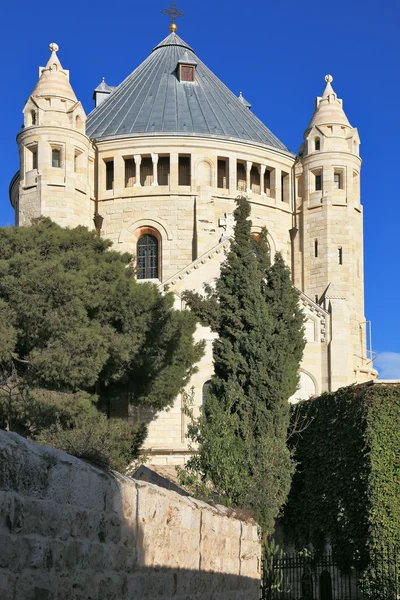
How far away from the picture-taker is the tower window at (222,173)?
52444mm

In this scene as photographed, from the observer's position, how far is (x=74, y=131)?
49500mm

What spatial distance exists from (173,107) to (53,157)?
828 centimetres

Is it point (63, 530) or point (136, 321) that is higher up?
point (136, 321)

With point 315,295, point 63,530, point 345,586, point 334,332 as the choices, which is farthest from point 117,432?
Result: point 63,530

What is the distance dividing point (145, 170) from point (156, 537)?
44.4 metres

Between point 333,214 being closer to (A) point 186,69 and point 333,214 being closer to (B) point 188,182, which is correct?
(B) point 188,182

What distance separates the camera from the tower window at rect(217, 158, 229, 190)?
52.4m

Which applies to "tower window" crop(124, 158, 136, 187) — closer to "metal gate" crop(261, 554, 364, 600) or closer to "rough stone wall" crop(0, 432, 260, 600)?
"metal gate" crop(261, 554, 364, 600)

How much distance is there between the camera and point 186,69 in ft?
188

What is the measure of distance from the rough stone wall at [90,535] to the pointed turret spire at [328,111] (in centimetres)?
4398

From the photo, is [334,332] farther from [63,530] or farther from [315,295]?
[63,530]

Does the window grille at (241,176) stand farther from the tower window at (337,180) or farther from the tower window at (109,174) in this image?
the tower window at (109,174)

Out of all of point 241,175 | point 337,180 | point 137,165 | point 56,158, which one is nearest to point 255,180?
point 241,175

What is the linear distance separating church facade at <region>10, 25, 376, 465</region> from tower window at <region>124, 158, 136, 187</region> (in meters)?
0.06
